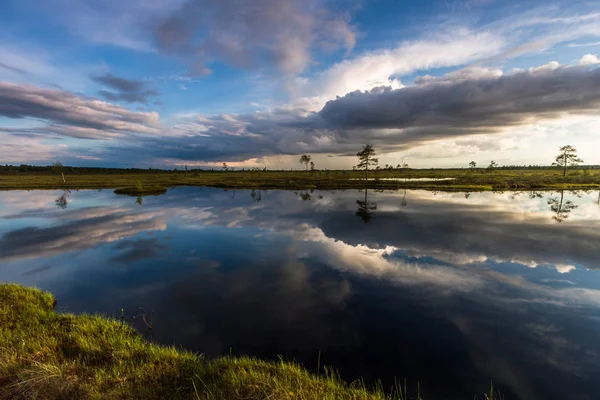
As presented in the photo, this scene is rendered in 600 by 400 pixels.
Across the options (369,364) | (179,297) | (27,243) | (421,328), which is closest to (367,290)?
(421,328)

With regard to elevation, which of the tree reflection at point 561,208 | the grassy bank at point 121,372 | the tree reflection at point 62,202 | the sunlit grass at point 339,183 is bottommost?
the tree reflection at point 62,202

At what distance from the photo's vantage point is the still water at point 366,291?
7.42 metres

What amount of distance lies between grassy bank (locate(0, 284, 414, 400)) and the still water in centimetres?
154

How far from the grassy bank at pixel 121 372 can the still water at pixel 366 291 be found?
1540 mm

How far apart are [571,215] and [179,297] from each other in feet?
119

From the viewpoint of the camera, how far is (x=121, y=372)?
5742mm

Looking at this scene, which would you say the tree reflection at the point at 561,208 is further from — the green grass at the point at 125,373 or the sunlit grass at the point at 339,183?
the green grass at the point at 125,373

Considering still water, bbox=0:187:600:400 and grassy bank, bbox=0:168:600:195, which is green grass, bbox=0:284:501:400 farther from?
grassy bank, bbox=0:168:600:195

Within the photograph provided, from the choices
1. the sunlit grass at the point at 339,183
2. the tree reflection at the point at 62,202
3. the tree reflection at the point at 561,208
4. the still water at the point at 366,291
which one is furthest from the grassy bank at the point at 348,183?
the still water at the point at 366,291

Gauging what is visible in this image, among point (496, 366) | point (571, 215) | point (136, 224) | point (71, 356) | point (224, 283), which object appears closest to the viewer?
point (71, 356)

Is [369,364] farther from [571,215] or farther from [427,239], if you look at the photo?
[571,215]

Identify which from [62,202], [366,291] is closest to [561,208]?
[366,291]

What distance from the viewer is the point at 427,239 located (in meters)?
19.1

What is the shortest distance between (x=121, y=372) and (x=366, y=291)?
8.90 metres
